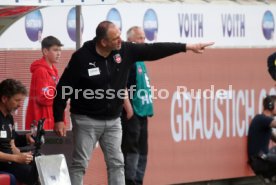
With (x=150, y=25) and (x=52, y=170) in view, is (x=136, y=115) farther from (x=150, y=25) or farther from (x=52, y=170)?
(x=52, y=170)

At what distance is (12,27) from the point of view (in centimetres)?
1104

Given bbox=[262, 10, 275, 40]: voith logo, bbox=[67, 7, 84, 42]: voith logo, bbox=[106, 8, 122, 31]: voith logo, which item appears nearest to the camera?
bbox=[67, 7, 84, 42]: voith logo

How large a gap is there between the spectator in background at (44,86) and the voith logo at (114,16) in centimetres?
122

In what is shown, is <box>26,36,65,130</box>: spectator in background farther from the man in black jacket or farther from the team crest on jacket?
the team crest on jacket

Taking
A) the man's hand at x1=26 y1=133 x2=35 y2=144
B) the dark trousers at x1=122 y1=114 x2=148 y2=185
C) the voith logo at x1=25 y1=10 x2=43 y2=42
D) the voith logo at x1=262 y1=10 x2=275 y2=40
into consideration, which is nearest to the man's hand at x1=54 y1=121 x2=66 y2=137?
the man's hand at x1=26 y1=133 x2=35 y2=144

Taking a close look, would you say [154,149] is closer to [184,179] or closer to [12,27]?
[184,179]

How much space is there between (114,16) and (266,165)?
300cm

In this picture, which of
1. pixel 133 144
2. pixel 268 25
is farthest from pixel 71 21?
pixel 268 25

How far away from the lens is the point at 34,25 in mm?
11227

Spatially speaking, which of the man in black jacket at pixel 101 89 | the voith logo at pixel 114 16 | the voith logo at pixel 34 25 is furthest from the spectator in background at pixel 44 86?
the voith logo at pixel 114 16

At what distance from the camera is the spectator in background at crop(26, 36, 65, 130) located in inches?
430

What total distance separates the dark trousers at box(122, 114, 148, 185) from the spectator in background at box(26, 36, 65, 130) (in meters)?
1.13

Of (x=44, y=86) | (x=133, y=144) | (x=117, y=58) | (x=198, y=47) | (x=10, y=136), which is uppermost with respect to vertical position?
(x=198, y=47)

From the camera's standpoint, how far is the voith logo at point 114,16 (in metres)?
12.1
